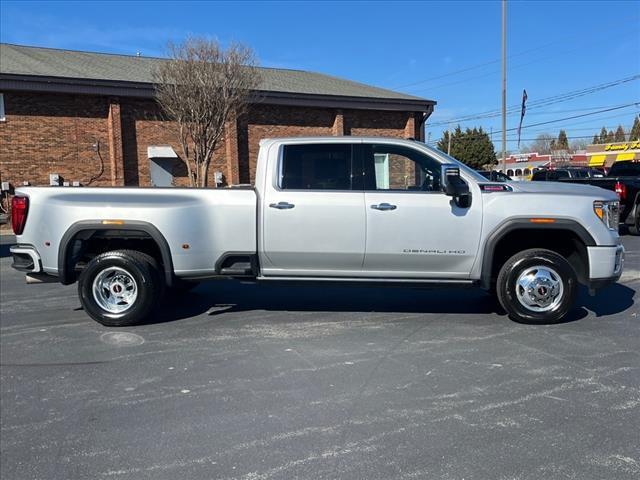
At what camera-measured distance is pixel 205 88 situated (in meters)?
17.6

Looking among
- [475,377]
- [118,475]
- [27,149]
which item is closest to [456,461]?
[475,377]

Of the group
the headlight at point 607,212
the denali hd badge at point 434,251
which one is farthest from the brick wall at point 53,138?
the headlight at point 607,212

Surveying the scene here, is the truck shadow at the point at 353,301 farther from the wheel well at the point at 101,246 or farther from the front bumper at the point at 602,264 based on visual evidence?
the wheel well at the point at 101,246

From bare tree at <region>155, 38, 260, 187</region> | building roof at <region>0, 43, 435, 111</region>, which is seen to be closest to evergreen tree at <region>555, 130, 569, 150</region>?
building roof at <region>0, 43, 435, 111</region>

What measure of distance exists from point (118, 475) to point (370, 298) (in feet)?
14.9

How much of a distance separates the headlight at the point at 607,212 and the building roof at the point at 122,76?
17.3 metres

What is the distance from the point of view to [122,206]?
5879 millimetres

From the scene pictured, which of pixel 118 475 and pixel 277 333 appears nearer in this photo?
pixel 118 475

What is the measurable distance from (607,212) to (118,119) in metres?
18.1

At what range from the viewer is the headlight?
223 inches

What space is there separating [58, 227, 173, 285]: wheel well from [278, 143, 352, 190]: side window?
152 centimetres

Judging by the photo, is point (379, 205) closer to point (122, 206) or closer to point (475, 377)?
point (475, 377)

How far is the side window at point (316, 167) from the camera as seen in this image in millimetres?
5969

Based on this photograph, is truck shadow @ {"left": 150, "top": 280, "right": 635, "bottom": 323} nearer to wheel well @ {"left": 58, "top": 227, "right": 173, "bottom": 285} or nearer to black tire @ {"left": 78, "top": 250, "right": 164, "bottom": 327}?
black tire @ {"left": 78, "top": 250, "right": 164, "bottom": 327}
